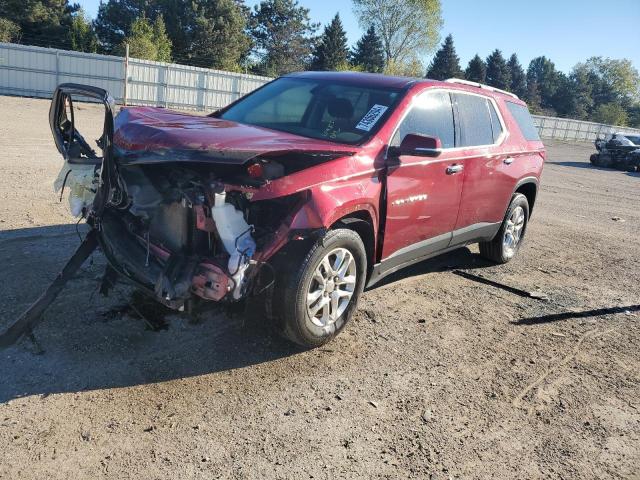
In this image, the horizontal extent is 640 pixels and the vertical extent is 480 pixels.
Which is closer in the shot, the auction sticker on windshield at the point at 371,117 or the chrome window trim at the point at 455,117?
the auction sticker on windshield at the point at 371,117

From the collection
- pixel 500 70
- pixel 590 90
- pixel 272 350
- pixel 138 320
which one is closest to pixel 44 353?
pixel 138 320

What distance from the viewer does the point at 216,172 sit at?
138 inches

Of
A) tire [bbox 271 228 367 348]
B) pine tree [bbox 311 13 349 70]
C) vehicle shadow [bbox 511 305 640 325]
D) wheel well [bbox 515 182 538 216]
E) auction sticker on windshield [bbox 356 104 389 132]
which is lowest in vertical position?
A: vehicle shadow [bbox 511 305 640 325]

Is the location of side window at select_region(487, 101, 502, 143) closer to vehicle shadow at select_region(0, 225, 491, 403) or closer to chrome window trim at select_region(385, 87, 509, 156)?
chrome window trim at select_region(385, 87, 509, 156)

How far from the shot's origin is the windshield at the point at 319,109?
14.5 ft

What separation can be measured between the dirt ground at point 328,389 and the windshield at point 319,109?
156 cm

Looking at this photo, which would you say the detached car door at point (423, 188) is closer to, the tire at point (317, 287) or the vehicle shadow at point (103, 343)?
the tire at point (317, 287)

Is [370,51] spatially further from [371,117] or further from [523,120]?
[371,117]

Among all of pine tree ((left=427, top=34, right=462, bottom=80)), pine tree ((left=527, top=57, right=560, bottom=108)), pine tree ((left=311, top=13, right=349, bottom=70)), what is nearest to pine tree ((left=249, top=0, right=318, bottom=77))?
pine tree ((left=311, top=13, right=349, bottom=70))

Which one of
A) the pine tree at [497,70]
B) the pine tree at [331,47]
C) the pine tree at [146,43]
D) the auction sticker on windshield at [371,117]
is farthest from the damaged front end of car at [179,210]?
the pine tree at [497,70]

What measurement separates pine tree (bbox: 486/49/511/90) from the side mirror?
81696 millimetres

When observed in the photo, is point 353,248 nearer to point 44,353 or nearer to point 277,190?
point 277,190

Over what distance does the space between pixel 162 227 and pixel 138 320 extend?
87 cm

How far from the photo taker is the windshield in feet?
14.5
